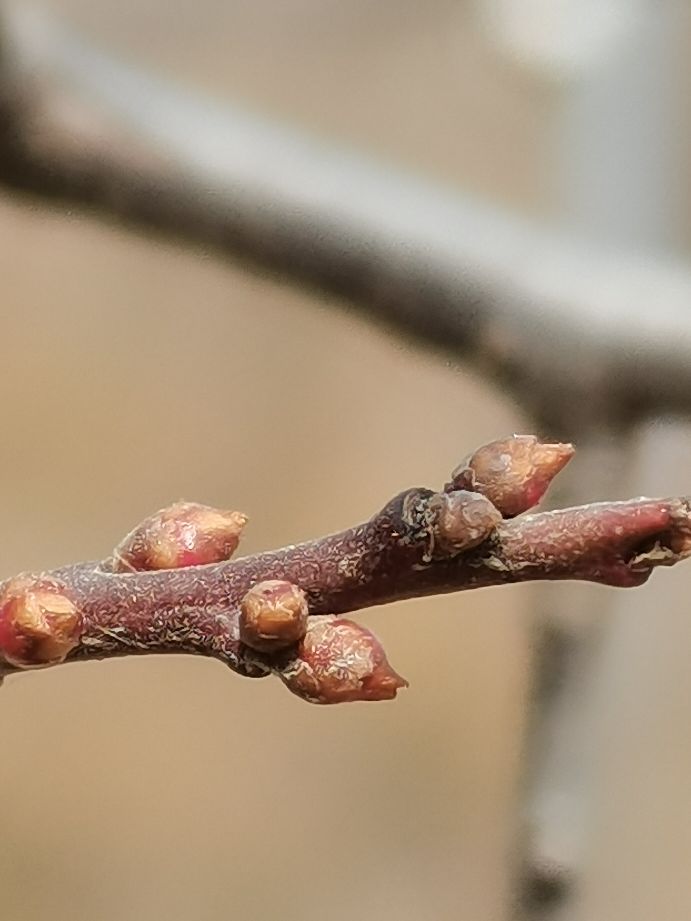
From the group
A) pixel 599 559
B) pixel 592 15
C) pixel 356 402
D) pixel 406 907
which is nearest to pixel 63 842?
pixel 406 907

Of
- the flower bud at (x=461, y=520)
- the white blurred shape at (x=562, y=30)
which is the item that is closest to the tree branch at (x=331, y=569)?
the flower bud at (x=461, y=520)

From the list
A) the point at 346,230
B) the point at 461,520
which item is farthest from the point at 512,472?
the point at 346,230

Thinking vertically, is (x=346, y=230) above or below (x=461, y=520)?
above

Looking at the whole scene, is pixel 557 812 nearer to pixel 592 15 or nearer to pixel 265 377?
pixel 265 377

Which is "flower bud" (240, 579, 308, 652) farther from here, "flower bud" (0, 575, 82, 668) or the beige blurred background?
the beige blurred background

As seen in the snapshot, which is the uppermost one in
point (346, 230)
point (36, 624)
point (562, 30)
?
point (562, 30)

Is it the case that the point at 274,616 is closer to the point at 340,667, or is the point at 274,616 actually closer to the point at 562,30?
the point at 340,667
